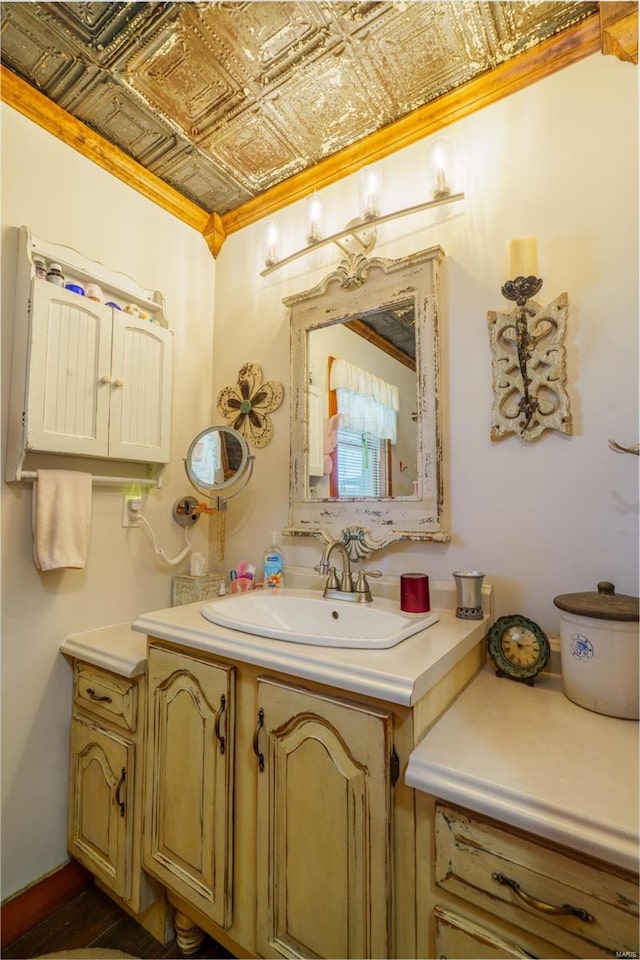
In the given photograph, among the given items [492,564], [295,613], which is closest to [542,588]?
[492,564]

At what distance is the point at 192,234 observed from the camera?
6.38 feet

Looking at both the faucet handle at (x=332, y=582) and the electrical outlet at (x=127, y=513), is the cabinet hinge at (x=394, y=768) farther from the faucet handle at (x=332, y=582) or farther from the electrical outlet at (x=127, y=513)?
the electrical outlet at (x=127, y=513)

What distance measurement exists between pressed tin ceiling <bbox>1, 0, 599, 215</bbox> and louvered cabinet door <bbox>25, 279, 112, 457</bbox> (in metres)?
0.68

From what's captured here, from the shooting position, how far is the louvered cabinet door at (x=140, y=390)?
152 cm

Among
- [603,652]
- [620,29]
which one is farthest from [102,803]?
[620,29]

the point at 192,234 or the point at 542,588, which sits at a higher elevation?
the point at 192,234

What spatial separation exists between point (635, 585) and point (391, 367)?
92 centimetres

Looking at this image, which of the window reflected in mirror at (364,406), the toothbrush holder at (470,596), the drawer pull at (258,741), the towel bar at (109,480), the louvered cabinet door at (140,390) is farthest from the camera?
the louvered cabinet door at (140,390)

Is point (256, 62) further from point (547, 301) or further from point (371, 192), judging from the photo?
point (547, 301)

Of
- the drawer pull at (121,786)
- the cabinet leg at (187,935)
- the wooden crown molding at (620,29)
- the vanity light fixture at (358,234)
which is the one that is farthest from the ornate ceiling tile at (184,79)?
the cabinet leg at (187,935)

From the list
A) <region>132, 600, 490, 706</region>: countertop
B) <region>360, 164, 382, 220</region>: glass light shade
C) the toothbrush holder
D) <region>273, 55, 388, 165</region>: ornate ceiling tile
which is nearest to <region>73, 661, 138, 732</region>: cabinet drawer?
<region>132, 600, 490, 706</region>: countertop

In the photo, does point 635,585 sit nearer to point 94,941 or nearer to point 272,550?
point 272,550

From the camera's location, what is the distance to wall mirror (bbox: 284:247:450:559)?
137 cm

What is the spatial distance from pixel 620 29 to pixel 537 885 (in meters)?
1.92
